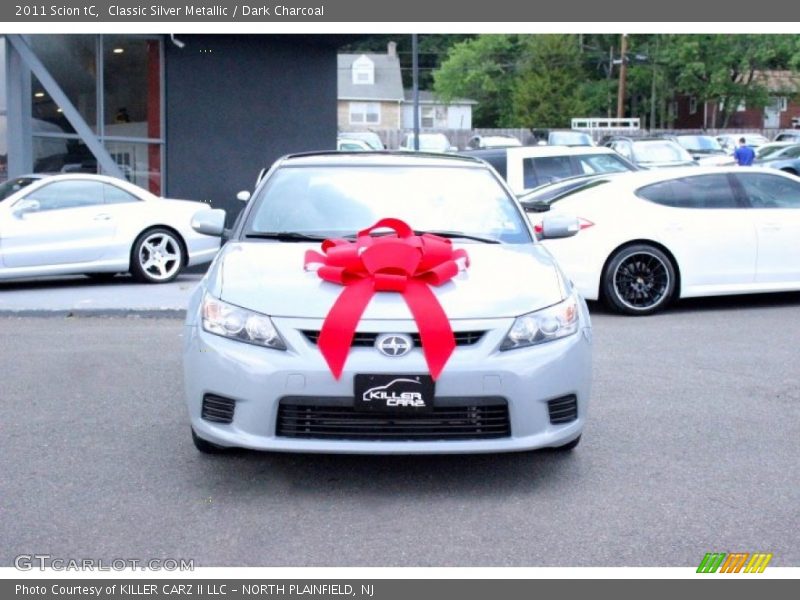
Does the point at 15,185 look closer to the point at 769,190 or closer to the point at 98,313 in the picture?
the point at 98,313

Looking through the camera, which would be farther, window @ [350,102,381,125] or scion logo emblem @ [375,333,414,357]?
window @ [350,102,381,125]

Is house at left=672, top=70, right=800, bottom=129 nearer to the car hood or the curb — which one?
the curb

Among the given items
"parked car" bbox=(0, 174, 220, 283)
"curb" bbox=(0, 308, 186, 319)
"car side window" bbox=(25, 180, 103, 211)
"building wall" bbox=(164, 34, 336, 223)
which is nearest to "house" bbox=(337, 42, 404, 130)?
"building wall" bbox=(164, 34, 336, 223)

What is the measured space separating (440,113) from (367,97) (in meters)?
10.1

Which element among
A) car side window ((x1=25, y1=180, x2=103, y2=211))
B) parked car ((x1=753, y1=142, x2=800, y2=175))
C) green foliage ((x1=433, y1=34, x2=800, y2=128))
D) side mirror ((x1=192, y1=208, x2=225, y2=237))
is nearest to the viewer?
side mirror ((x1=192, y1=208, x2=225, y2=237))

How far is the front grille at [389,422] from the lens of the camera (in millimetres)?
5125

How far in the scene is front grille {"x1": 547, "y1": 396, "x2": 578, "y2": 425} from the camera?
17.5ft

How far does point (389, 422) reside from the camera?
5.15 m

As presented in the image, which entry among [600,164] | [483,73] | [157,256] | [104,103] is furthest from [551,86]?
[157,256]

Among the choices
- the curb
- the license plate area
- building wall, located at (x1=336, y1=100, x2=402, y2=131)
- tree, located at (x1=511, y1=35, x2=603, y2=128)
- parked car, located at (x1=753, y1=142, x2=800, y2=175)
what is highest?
tree, located at (x1=511, y1=35, x2=603, y2=128)

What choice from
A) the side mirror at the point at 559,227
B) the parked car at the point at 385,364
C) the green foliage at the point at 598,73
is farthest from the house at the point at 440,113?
the parked car at the point at 385,364

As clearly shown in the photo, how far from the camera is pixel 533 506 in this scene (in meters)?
5.23

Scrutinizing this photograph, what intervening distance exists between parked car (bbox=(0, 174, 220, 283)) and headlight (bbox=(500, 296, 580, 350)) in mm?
8715

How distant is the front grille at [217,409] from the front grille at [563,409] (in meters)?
1.43
